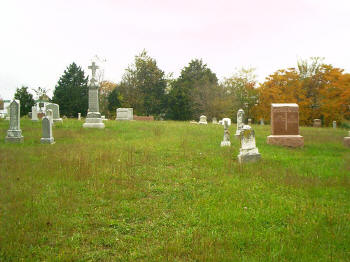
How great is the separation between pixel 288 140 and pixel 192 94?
33666 mm

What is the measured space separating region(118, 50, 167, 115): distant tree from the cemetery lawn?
3822 cm

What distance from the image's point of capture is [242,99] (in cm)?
4262

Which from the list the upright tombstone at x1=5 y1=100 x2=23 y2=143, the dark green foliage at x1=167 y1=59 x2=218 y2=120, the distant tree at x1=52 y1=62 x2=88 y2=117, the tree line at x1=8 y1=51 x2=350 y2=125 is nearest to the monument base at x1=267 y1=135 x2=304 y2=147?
the upright tombstone at x1=5 y1=100 x2=23 y2=143

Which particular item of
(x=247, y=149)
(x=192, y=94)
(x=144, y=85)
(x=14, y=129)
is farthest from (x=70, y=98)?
(x=247, y=149)

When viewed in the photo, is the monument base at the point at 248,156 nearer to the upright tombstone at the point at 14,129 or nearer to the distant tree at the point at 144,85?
the upright tombstone at the point at 14,129

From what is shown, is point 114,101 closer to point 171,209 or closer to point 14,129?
point 14,129

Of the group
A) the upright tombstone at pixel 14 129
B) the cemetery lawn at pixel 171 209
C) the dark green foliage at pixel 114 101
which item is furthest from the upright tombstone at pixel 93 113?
the dark green foliage at pixel 114 101

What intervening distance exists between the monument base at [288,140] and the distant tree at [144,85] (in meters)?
35.0

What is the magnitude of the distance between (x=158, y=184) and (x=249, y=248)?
9.94 ft

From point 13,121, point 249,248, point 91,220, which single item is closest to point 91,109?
point 13,121

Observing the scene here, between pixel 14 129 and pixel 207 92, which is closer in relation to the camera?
pixel 14 129

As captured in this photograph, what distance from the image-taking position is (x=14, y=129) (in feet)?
41.3

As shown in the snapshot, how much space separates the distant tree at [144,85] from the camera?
4659 centimetres

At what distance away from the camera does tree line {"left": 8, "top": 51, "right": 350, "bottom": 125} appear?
32.9 metres
